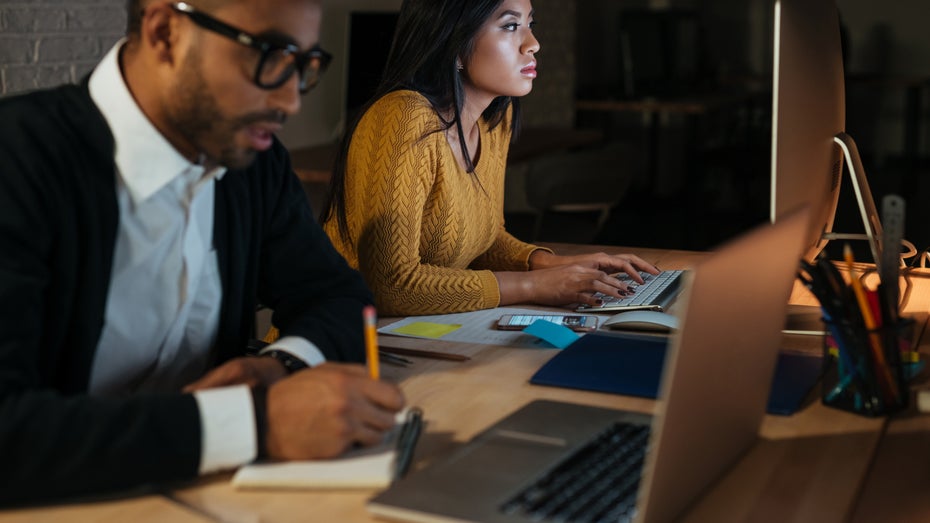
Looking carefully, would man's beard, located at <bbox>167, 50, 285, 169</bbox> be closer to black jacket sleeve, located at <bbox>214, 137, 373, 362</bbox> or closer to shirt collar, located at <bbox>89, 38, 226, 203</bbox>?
shirt collar, located at <bbox>89, 38, 226, 203</bbox>

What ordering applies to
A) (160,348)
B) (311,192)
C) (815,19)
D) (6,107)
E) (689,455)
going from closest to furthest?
(689,455) < (6,107) < (160,348) < (815,19) < (311,192)

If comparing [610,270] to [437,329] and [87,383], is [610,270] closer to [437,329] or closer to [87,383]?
[437,329]

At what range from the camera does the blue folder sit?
136 centimetres

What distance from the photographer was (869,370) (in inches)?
51.8

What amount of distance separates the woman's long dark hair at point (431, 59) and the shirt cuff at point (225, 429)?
0.92m

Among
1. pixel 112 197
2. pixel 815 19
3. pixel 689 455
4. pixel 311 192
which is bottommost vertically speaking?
pixel 311 192

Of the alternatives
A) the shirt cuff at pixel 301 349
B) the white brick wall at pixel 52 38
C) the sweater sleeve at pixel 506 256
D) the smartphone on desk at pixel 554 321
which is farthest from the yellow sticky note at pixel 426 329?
the white brick wall at pixel 52 38

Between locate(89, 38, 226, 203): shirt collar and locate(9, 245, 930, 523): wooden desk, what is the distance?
0.37m

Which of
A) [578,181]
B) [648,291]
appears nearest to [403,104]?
[648,291]

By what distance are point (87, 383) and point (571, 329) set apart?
2.34 feet

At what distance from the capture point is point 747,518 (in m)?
1.04

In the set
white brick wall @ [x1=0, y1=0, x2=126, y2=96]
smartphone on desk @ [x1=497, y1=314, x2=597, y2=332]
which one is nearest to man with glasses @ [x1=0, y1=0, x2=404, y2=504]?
smartphone on desk @ [x1=497, y1=314, x2=597, y2=332]

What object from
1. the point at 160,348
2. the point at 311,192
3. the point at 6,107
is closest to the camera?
the point at 6,107

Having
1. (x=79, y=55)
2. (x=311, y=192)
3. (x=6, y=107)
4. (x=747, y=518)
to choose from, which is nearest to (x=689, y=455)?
→ (x=747, y=518)
